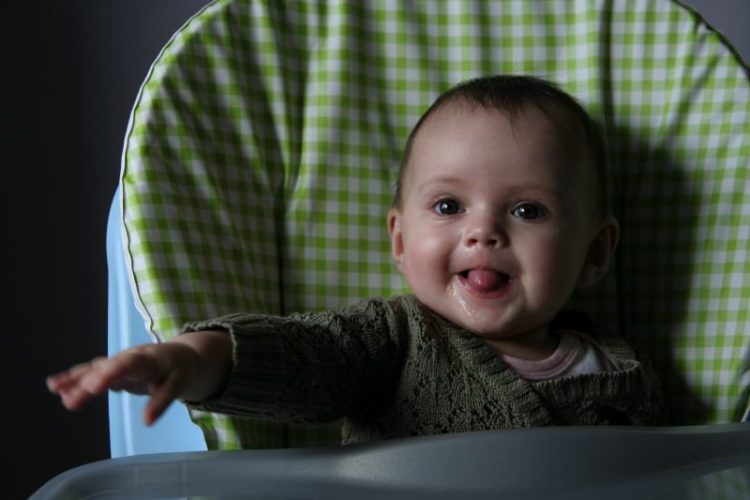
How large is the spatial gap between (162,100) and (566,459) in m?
0.48

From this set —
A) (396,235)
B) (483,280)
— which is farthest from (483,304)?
(396,235)

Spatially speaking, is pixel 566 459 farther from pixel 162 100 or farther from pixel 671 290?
pixel 162 100

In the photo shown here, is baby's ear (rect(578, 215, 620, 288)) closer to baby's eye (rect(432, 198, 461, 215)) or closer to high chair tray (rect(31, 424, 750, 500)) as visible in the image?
baby's eye (rect(432, 198, 461, 215))

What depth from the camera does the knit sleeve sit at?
28.1 inches

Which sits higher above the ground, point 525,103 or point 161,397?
point 525,103

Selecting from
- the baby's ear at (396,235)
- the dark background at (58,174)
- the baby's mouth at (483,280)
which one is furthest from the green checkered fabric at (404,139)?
the dark background at (58,174)

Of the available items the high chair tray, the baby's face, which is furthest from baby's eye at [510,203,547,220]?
the high chair tray

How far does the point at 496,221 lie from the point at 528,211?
41 mm

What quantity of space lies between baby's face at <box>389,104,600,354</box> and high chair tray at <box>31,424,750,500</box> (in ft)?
0.64

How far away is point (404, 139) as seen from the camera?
1057 millimetres

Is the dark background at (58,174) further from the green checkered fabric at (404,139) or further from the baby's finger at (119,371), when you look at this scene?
the baby's finger at (119,371)

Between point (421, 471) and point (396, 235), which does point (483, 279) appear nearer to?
point (396, 235)

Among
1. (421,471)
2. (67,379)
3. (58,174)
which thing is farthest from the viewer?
(58,174)

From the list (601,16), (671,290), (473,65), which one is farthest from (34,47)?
(671,290)
